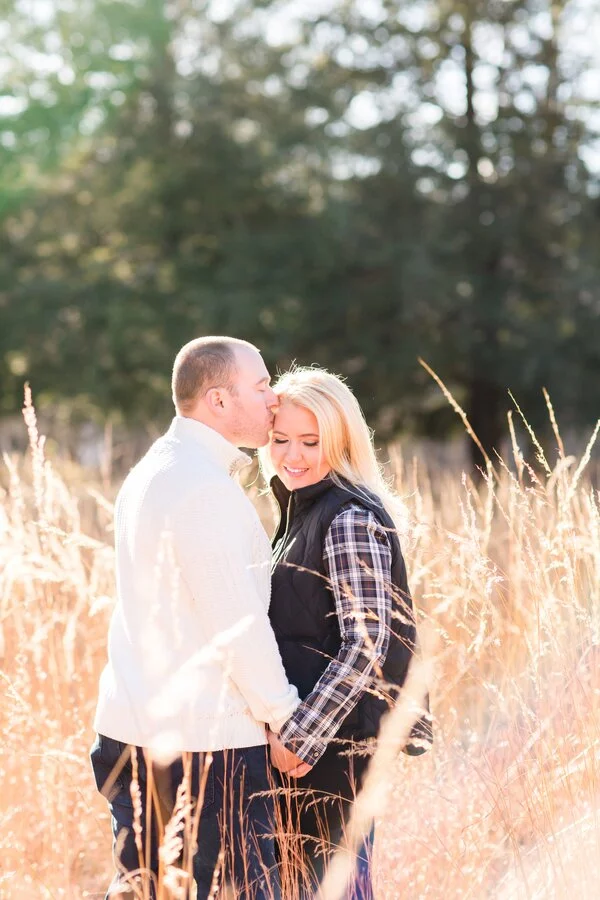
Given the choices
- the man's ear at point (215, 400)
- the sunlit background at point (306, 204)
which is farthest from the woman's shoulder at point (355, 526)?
the sunlit background at point (306, 204)

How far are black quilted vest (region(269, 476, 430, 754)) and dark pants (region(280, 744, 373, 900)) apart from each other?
0.10 metres

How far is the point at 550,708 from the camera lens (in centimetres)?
291

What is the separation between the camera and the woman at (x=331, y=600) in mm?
2553

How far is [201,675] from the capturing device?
2334 millimetres

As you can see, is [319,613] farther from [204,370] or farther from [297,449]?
[204,370]

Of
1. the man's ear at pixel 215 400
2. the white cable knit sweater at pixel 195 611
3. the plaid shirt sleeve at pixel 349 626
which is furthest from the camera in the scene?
the man's ear at pixel 215 400

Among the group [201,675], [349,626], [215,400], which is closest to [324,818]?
[349,626]

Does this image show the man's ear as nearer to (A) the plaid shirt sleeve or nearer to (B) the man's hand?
(A) the plaid shirt sleeve

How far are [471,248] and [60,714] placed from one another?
16.4 meters

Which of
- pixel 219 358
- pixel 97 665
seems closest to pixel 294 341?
pixel 97 665

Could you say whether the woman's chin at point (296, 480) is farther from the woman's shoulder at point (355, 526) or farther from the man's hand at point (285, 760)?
the man's hand at point (285, 760)

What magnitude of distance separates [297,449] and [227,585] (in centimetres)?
56

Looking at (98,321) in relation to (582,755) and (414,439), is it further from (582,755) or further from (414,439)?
(582,755)

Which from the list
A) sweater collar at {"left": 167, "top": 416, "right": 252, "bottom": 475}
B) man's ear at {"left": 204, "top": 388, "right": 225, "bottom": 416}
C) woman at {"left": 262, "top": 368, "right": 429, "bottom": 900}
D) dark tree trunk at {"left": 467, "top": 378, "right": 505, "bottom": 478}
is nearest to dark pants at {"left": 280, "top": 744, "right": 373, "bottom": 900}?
woman at {"left": 262, "top": 368, "right": 429, "bottom": 900}
